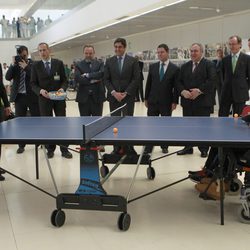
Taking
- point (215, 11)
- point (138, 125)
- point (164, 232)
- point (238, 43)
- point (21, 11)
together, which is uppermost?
point (21, 11)

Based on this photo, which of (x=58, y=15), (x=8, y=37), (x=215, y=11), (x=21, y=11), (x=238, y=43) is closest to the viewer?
(x=238, y=43)

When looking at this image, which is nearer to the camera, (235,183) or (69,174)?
(235,183)

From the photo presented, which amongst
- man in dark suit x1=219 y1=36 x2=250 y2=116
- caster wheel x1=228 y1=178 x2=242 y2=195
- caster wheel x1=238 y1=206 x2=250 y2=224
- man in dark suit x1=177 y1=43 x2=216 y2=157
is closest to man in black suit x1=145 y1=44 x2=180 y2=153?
man in dark suit x1=177 y1=43 x2=216 y2=157

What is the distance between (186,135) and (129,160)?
1.43 m

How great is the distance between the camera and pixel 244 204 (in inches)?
134

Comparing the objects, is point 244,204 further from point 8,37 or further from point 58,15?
point 8,37

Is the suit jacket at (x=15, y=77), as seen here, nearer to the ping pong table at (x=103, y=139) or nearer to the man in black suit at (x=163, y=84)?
the man in black suit at (x=163, y=84)

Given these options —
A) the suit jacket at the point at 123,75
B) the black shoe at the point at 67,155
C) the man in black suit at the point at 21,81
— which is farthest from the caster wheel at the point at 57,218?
the man in black suit at the point at 21,81

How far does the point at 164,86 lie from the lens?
19.1 feet

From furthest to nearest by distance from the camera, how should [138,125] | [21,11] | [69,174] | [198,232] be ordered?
[21,11]
[69,174]
[138,125]
[198,232]

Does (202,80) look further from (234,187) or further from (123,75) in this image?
(234,187)

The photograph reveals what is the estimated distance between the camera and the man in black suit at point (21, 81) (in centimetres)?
623

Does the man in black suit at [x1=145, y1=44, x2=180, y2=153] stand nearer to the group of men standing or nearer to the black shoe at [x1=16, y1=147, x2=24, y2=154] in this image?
the group of men standing

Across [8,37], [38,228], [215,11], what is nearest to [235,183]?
[38,228]
